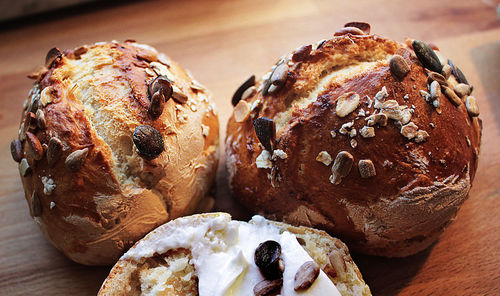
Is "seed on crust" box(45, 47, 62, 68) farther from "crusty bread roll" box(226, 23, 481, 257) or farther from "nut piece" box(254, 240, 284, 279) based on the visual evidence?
"nut piece" box(254, 240, 284, 279)

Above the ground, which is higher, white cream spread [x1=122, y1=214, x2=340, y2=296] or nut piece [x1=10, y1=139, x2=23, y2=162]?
nut piece [x1=10, y1=139, x2=23, y2=162]

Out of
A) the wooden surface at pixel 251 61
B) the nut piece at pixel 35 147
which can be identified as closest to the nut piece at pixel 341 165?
the wooden surface at pixel 251 61

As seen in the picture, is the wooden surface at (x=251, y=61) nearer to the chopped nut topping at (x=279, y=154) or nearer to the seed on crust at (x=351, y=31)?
the chopped nut topping at (x=279, y=154)

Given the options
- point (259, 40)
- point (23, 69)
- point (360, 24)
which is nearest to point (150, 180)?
point (360, 24)

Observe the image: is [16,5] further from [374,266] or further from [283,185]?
[374,266]

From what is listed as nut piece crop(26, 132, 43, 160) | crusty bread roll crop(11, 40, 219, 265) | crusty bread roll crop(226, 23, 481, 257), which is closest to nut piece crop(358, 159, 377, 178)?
crusty bread roll crop(226, 23, 481, 257)

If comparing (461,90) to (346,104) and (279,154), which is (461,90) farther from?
(279,154)
